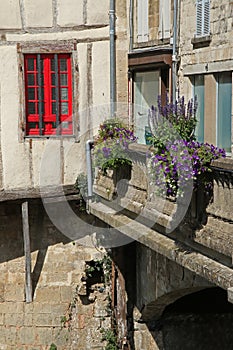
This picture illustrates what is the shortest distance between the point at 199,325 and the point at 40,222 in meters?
2.62

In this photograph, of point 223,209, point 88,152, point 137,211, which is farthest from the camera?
point 88,152

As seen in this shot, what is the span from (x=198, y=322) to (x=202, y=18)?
422 cm

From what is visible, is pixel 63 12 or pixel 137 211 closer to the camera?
pixel 137 211

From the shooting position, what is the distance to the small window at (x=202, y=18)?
28.9ft

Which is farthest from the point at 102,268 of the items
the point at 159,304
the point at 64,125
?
the point at 64,125

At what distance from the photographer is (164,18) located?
9.95 meters

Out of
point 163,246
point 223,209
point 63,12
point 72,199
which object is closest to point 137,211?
point 163,246

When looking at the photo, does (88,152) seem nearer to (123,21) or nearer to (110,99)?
(110,99)

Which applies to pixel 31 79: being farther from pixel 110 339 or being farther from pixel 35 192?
pixel 110 339

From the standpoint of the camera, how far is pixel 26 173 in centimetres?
1053

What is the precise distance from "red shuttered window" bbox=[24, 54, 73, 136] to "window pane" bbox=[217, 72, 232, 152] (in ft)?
8.41

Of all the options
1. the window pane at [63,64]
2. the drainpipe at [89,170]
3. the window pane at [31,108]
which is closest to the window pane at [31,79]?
the window pane at [31,108]

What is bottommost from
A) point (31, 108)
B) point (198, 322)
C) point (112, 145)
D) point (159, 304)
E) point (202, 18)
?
point (198, 322)

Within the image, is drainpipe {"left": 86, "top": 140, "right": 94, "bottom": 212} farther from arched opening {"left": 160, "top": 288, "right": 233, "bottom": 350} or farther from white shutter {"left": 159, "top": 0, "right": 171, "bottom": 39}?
arched opening {"left": 160, "top": 288, "right": 233, "bottom": 350}
